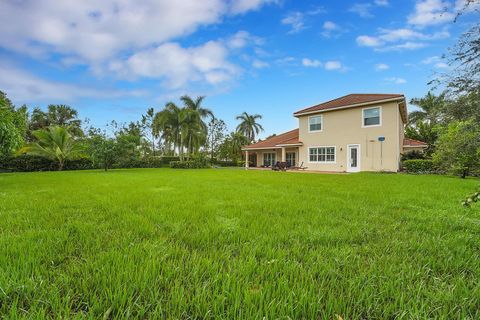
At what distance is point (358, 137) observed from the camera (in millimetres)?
19188

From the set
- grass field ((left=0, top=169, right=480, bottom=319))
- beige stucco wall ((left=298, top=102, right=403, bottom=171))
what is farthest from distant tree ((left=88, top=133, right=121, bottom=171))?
beige stucco wall ((left=298, top=102, right=403, bottom=171))

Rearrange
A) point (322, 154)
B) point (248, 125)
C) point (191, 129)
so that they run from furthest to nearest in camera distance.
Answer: point (248, 125) < point (191, 129) < point (322, 154)

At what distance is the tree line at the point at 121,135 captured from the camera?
1554 centimetres

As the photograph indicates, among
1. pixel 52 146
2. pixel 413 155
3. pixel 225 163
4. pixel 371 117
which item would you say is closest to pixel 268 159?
pixel 225 163

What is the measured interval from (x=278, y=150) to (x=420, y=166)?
14.4m

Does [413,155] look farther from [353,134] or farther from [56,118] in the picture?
[56,118]

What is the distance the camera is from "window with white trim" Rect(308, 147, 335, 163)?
2090cm

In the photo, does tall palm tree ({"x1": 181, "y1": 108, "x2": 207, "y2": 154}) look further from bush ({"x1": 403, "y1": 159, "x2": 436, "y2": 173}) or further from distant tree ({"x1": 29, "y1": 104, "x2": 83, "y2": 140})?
bush ({"x1": 403, "y1": 159, "x2": 436, "y2": 173})

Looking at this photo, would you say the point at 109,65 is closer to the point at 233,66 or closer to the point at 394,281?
the point at 233,66

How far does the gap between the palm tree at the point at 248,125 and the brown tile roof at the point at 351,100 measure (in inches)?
988

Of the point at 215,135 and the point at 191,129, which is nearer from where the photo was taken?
the point at 191,129

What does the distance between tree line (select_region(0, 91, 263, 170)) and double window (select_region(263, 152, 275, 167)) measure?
832cm

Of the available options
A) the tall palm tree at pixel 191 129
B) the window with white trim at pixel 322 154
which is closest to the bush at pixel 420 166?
the window with white trim at pixel 322 154

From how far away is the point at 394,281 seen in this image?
1804 millimetres
